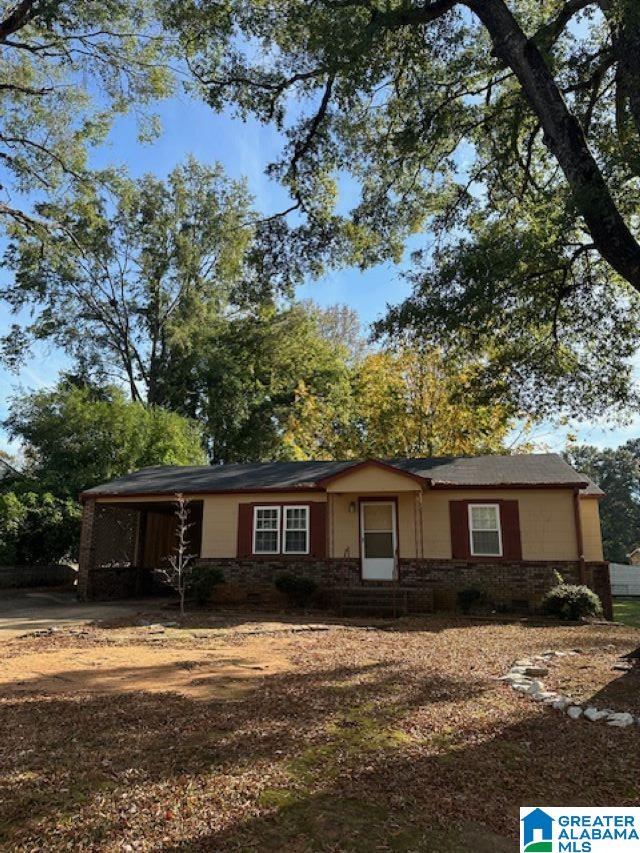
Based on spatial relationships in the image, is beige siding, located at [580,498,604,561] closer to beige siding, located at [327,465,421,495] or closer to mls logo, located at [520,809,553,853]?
beige siding, located at [327,465,421,495]

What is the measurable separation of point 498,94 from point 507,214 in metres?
2.38

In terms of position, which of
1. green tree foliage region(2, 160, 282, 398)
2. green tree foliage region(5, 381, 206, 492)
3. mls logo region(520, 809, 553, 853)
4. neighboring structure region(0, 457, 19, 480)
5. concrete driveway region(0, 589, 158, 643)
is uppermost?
green tree foliage region(2, 160, 282, 398)

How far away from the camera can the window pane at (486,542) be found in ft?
46.5

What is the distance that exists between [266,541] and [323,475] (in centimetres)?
235

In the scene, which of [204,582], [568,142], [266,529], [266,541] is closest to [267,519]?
[266,529]

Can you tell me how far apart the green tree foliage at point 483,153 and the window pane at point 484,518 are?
307 centimetres

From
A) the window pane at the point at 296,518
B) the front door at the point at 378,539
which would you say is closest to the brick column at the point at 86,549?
the window pane at the point at 296,518

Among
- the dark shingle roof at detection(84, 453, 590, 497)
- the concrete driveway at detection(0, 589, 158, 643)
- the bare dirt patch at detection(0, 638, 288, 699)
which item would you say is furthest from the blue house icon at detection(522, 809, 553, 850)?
the dark shingle roof at detection(84, 453, 590, 497)

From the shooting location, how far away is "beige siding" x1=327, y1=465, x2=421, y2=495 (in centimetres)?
1413

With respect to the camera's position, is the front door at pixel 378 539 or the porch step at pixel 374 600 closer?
the porch step at pixel 374 600

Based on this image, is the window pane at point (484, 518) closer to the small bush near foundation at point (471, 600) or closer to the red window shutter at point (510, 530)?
the red window shutter at point (510, 530)

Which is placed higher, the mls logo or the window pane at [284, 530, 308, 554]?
the window pane at [284, 530, 308, 554]

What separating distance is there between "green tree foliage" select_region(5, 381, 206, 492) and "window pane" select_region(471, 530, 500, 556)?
13.2 meters

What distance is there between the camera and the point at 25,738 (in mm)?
4328
